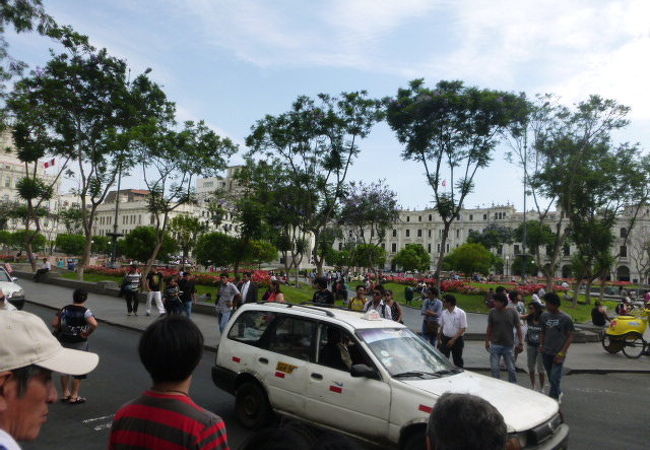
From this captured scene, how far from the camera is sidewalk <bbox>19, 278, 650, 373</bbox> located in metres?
12.0

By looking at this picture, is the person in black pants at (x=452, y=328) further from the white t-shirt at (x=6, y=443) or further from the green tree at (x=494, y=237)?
the green tree at (x=494, y=237)

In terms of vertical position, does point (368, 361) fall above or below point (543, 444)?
above

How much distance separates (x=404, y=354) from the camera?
575 cm

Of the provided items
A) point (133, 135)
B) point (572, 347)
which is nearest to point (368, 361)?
point (572, 347)

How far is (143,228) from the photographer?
1451 inches

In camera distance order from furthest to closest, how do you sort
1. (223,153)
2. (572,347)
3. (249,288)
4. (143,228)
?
(143,228)
(223,153)
(572,347)
(249,288)

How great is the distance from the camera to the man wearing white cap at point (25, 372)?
5.63 ft

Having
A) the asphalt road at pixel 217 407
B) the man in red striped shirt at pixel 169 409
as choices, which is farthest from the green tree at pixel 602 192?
the man in red striped shirt at pixel 169 409

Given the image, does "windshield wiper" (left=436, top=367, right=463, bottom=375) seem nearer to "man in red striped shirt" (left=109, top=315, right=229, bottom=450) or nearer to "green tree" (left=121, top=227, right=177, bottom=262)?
"man in red striped shirt" (left=109, top=315, right=229, bottom=450)

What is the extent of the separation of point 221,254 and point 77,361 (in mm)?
29200

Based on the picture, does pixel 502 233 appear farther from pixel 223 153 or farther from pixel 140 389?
pixel 140 389

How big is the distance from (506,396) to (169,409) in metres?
3.95

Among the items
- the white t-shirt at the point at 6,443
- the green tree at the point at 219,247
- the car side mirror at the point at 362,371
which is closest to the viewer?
the white t-shirt at the point at 6,443

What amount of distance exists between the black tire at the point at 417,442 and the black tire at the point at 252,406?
1.98 m
